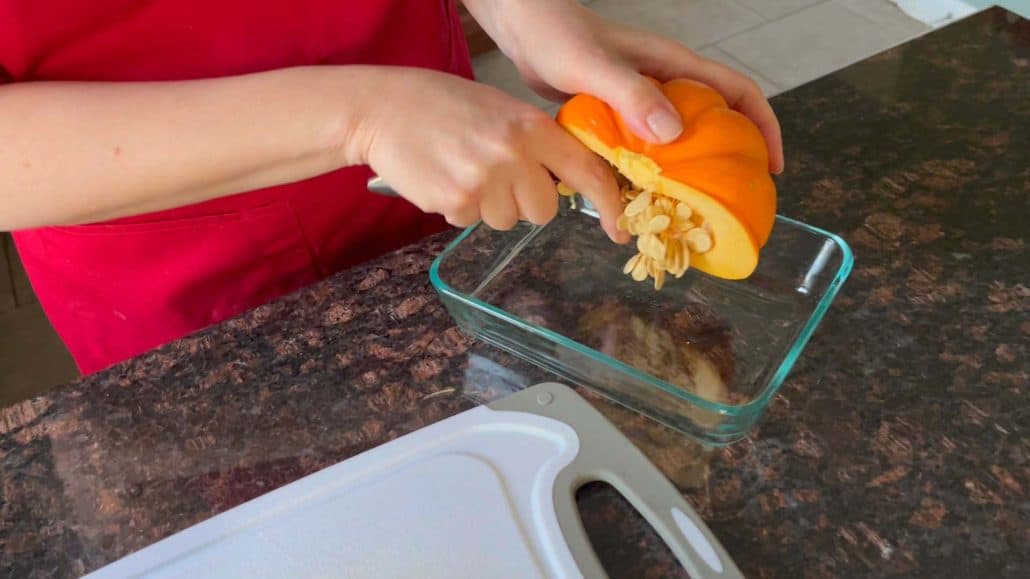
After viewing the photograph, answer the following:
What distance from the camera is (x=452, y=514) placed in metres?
0.54

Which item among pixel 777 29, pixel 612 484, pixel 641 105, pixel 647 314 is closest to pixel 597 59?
pixel 641 105

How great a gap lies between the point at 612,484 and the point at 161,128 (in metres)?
0.38

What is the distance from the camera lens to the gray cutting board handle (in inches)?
20.1

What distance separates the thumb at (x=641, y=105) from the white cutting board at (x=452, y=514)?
0.19 metres

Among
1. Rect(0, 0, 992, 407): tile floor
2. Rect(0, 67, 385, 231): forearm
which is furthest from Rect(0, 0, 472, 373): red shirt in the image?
Rect(0, 0, 992, 407): tile floor

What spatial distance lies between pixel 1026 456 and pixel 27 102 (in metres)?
0.69

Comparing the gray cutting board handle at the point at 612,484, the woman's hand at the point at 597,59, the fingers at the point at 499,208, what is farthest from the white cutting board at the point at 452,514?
the woman's hand at the point at 597,59

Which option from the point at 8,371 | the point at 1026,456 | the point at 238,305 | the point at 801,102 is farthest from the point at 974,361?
the point at 8,371

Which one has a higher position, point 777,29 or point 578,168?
point 578,168

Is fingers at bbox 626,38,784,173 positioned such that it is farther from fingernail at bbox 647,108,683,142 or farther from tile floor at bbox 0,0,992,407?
tile floor at bbox 0,0,992,407

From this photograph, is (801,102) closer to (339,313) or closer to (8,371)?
(339,313)

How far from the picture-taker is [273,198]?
2.52 feet

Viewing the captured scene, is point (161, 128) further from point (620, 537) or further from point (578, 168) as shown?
point (620, 537)

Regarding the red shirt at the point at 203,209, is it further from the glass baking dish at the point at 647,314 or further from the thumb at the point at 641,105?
the thumb at the point at 641,105
